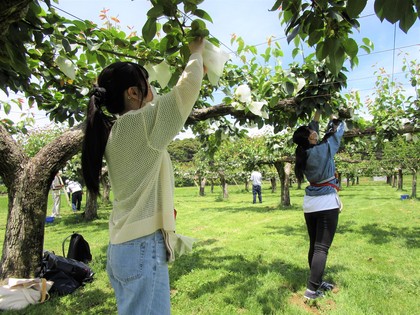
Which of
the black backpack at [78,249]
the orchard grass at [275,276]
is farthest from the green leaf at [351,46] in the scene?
the black backpack at [78,249]

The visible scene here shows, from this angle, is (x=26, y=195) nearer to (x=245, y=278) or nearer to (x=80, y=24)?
(x=80, y=24)

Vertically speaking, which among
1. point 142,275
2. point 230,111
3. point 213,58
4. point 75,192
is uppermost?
point 230,111

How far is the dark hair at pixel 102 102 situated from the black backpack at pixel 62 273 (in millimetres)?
2720

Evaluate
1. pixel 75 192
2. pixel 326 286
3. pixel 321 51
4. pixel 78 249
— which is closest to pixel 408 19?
pixel 321 51

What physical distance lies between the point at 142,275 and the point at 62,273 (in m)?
2.87

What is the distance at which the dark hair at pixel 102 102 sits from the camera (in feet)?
3.92

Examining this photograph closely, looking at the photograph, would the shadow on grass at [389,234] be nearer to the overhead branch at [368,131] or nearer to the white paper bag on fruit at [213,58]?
the overhead branch at [368,131]

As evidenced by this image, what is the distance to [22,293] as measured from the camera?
3070 millimetres

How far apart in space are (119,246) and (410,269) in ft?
13.4

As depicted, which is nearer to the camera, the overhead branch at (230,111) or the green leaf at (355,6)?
the green leaf at (355,6)

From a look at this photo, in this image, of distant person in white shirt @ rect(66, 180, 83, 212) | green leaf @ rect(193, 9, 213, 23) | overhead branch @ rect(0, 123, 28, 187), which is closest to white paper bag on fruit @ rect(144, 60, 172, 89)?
green leaf @ rect(193, 9, 213, 23)

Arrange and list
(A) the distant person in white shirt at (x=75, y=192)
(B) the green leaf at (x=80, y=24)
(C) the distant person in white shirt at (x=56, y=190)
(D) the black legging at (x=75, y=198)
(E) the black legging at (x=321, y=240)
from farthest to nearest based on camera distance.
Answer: (D) the black legging at (x=75, y=198) → (A) the distant person in white shirt at (x=75, y=192) → (C) the distant person in white shirt at (x=56, y=190) → (E) the black legging at (x=321, y=240) → (B) the green leaf at (x=80, y=24)

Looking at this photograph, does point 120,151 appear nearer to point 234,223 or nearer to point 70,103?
point 70,103

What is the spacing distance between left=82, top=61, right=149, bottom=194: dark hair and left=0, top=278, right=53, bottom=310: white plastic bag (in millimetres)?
2559
